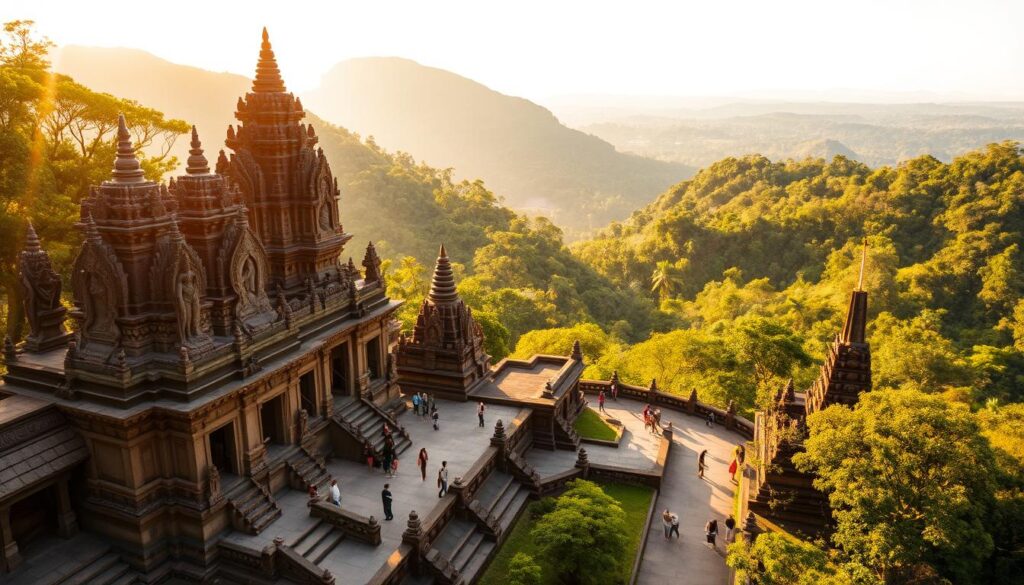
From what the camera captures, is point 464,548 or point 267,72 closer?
point 464,548

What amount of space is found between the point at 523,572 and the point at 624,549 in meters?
4.42

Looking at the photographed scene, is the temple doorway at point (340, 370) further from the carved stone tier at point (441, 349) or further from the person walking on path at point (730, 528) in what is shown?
the person walking on path at point (730, 528)

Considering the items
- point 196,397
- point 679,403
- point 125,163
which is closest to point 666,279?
point 679,403

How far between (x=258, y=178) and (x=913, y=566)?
25120 millimetres

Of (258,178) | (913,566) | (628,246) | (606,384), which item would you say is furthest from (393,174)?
(913,566)

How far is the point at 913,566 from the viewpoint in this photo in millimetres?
19562

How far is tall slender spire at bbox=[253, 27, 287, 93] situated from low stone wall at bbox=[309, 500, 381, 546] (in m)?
15.6

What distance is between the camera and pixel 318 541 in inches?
832

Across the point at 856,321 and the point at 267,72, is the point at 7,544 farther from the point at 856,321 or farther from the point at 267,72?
the point at 856,321

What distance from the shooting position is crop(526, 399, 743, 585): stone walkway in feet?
81.6

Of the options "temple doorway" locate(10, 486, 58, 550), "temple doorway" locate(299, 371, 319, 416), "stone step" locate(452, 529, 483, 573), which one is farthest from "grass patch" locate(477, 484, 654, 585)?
"temple doorway" locate(10, 486, 58, 550)

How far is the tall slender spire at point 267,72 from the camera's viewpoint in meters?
26.3

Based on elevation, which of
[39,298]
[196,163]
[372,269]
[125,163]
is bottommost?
[372,269]

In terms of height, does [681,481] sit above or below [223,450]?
below
